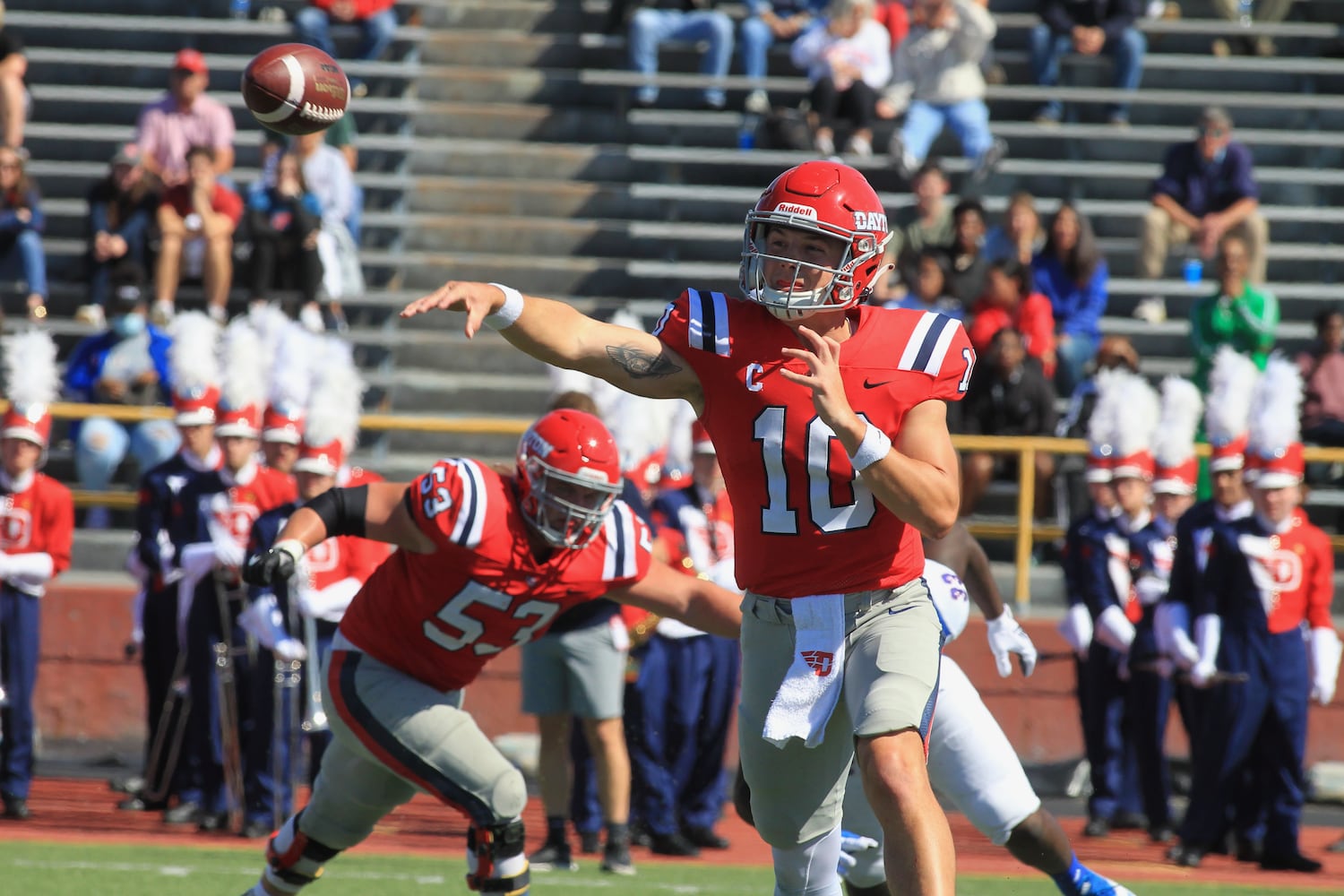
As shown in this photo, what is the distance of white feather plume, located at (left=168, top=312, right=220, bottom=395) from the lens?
8883 millimetres

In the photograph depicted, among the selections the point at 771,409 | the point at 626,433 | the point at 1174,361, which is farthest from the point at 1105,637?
the point at 771,409

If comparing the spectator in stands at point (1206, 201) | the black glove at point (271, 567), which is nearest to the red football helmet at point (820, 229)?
the black glove at point (271, 567)

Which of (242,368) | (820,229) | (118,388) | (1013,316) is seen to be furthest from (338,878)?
(1013,316)

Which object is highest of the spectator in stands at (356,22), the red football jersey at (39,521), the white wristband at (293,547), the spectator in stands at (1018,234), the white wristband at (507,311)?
the spectator in stands at (356,22)

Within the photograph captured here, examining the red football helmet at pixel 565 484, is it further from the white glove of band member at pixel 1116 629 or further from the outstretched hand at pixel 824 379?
the white glove of band member at pixel 1116 629

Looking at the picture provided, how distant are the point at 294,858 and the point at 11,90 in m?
9.16

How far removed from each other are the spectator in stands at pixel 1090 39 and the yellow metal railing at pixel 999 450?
14.1 feet

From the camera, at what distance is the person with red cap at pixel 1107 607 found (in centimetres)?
897

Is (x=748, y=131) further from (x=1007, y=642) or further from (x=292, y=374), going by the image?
(x=1007, y=642)

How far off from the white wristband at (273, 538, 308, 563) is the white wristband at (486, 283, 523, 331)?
1048mm

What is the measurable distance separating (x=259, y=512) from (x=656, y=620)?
6.27 ft

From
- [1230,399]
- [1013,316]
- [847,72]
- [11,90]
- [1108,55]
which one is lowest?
[1230,399]

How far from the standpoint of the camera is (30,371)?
8.87 m

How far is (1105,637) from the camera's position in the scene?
A: 29.4 ft
